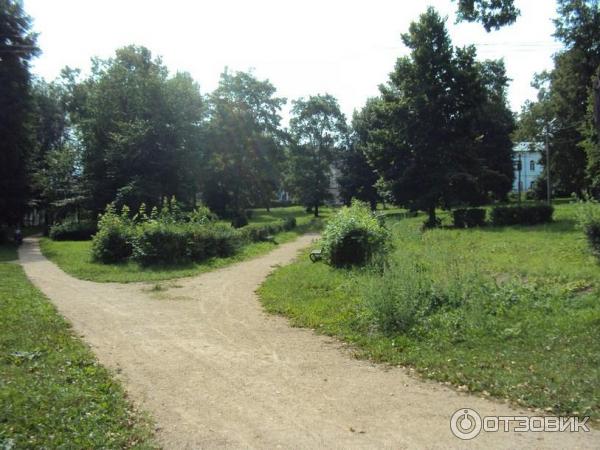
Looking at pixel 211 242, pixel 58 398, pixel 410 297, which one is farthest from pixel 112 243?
pixel 58 398

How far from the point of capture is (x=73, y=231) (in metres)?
36.5

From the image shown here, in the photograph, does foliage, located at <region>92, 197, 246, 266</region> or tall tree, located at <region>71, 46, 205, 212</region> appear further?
tall tree, located at <region>71, 46, 205, 212</region>

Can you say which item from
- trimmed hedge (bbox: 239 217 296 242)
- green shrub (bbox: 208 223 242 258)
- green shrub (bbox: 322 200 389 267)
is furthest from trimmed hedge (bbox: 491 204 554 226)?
green shrub (bbox: 208 223 242 258)

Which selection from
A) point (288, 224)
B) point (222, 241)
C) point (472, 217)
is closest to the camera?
point (222, 241)

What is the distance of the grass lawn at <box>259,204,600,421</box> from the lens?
5.68m

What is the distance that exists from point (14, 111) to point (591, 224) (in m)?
34.0

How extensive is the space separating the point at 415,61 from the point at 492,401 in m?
28.7

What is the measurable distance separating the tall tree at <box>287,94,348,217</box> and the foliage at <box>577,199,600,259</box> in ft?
→ 154

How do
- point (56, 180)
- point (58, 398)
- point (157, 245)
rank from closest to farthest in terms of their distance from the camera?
point (58, 398) → point (157, 245) → point (56, 180)

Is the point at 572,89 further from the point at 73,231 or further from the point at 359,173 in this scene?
the point at 73,231

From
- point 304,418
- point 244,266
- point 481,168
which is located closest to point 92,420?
point 304,418

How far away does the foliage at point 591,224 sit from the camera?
484 inches

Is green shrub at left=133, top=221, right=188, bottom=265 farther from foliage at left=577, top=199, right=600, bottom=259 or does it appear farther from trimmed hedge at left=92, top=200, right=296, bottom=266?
foliage at left=577, top=199, right=600, bottom=259

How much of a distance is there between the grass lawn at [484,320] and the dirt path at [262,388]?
463mm
